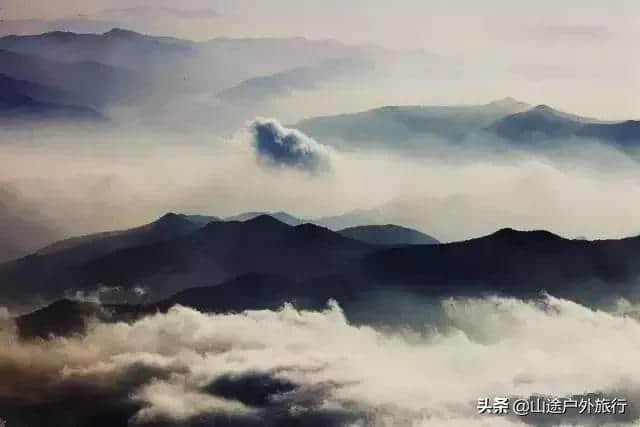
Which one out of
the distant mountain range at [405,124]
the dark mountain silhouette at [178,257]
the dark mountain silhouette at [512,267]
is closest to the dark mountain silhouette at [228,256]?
the dark mountain silhouette at [178,257]

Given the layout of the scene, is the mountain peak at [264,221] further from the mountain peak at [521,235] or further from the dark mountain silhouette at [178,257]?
the mountain peak at [521,235]

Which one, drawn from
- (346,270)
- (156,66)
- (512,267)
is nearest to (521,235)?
(512,267)

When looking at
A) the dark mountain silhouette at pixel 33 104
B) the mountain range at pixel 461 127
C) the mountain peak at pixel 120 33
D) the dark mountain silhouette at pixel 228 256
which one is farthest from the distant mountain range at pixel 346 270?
the mountain peak at pixel 120 33

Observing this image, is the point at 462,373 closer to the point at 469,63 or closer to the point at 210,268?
the point at 210,268

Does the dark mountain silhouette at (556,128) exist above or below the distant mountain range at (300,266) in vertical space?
above

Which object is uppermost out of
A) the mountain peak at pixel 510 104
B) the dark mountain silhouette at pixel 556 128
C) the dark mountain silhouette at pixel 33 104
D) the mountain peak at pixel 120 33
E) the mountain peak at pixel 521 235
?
the mountain peak at pixel 120 33

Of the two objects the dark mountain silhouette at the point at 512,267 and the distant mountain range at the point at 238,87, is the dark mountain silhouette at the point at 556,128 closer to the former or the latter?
the distant mountain range at the point at 238,87
